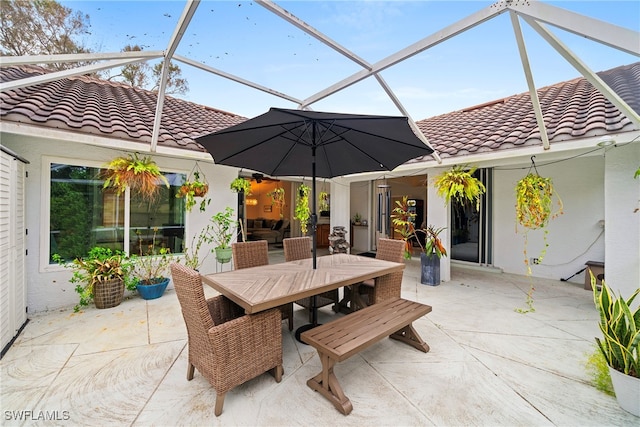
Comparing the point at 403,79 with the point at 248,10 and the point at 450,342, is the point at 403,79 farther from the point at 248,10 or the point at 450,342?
the point at 450,342

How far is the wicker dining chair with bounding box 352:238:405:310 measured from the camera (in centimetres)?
349

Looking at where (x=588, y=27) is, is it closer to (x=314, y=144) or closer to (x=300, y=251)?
(x=314, y=144)

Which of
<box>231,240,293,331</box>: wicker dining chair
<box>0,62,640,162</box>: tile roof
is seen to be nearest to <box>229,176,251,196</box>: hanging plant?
<box>0,62,640,162</box>: tile roof

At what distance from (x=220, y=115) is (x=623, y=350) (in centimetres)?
811

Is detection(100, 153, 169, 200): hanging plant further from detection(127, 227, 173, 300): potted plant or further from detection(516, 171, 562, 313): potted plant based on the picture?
detection(516, 171, 562, 313): potted plant

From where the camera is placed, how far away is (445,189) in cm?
468

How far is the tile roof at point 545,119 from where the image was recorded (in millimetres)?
3230

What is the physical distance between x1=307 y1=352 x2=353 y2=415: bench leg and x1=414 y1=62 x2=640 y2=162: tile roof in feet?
13.5

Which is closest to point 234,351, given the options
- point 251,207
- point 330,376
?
point 330,376

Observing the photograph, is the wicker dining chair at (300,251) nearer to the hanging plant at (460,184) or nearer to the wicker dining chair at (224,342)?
the wicker dining chair at (224,342)

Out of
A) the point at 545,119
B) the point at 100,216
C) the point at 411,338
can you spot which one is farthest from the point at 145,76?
the point at 545,119

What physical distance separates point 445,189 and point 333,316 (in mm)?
2980

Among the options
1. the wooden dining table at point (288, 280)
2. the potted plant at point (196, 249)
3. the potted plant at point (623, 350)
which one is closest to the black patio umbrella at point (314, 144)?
the wooden dining table at point (288, 280)

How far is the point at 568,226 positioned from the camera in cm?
574
